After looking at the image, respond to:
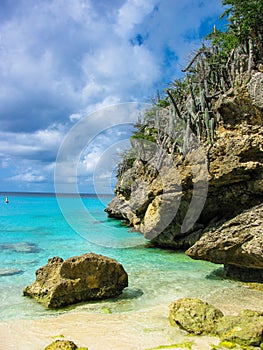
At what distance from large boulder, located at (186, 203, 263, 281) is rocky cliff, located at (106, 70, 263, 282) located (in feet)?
1.34

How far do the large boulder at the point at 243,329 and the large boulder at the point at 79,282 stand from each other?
2.93m

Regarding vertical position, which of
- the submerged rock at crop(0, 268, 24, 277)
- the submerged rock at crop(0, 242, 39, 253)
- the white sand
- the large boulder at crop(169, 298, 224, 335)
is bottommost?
the submerged rock at crop(0, 242, 39, 253)

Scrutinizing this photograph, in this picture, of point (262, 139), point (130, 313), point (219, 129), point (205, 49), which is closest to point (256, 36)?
point (205, 49)

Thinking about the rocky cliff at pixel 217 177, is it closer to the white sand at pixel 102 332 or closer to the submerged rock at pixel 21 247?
the white sand at pixel 102 332

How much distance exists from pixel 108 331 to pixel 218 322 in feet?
6.44

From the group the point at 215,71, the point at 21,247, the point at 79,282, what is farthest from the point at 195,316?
the point at 21,247

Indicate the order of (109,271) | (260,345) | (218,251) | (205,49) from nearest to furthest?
1. (260,345)
2. (109,271)
3. (218,251)
4. (205,49)

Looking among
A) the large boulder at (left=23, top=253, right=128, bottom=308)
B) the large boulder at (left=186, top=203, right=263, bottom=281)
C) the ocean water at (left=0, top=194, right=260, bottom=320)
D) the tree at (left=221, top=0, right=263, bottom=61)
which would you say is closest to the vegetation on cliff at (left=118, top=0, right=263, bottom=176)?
the tree at (left=221, top=0, right=263, bottom=61)

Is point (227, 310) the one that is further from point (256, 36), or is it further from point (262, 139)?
point (256, 36)

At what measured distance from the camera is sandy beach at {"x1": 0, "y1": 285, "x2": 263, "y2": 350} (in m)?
4.67

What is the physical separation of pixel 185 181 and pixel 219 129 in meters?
2.20

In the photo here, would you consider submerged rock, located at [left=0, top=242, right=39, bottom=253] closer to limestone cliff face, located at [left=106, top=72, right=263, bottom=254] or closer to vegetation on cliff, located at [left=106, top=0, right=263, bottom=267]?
vegetation on cliff, located at [left=106, top=0, right=263, bottom=267]

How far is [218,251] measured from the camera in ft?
26.3

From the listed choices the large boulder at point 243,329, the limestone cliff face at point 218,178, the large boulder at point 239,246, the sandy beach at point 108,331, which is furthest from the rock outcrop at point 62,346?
the limestone cliff face at point 218,178
